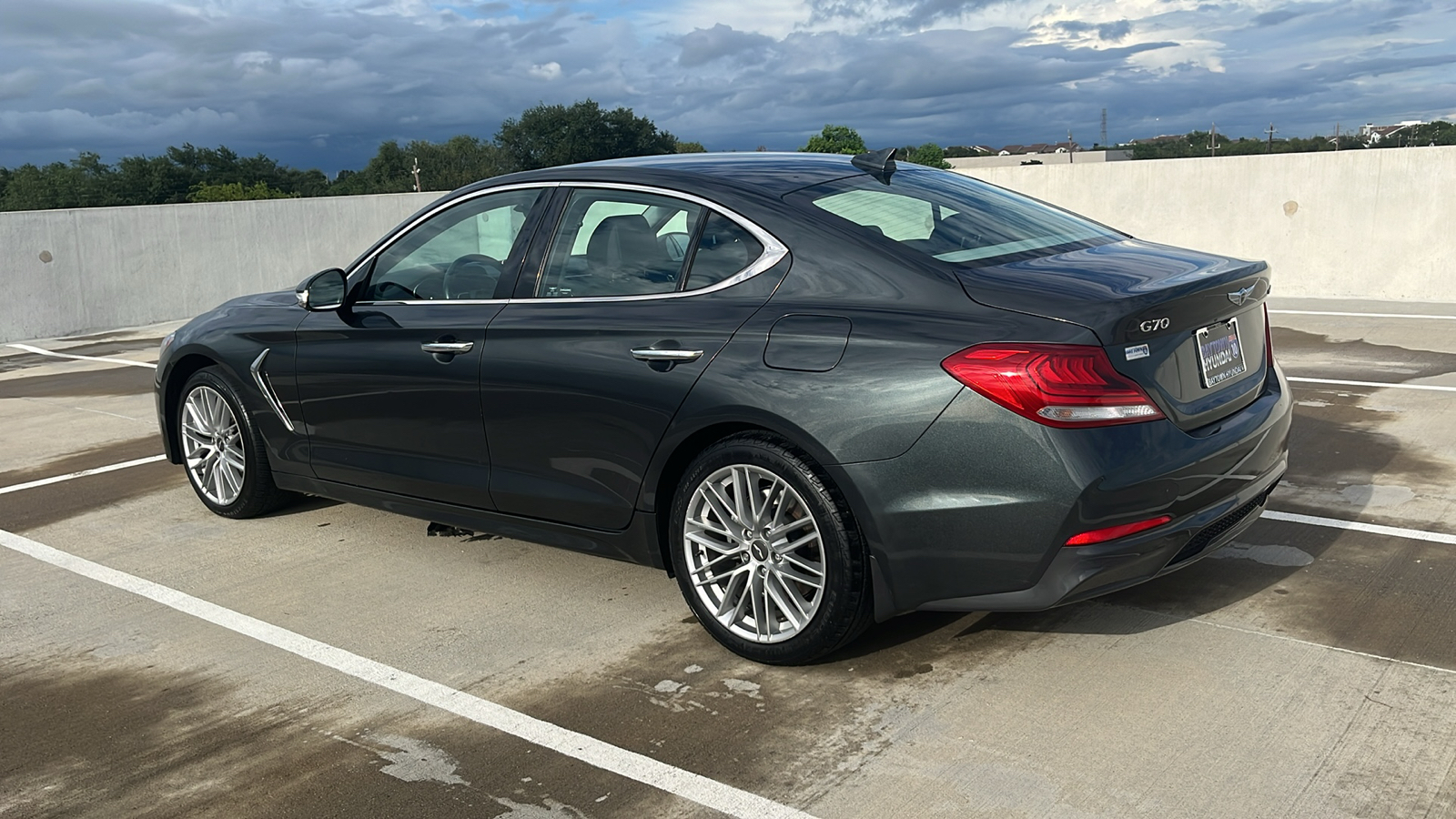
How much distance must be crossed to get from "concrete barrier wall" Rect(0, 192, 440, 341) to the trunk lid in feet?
51.8

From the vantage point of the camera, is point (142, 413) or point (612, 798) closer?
point (612, 798)

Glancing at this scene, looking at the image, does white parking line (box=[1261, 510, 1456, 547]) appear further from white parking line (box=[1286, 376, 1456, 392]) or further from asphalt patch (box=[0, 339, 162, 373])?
asphalt patch (box=[0, 339, 162, 373])

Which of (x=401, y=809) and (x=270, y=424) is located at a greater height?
(x=270, y=424)

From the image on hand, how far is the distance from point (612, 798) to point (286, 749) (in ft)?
3.44

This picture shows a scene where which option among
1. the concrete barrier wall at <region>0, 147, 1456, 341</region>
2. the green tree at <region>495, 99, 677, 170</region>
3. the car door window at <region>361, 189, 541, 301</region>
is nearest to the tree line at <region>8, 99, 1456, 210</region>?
the green tree at <region>495, 99, 677, 170</region>

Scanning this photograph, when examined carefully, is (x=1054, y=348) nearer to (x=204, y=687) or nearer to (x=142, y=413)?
(x=204, y=687)

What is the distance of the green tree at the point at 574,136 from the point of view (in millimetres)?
92875

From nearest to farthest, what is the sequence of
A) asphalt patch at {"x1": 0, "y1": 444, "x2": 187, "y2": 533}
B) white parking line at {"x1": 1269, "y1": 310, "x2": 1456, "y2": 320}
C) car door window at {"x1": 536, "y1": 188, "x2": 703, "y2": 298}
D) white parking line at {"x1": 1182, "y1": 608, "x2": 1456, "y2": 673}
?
1. white parking line at {"x1": 1182, "y1": 608, "x2": 1456, "y2": 673}
2. car door window at {"x1": 536, "y1": 188, "x2": 703, "y2": 298}
3. asphalt patch at {"x1": 0, "y1": 444, "x2": 187, "y2": 533}
4. white parking line at {"x1": 1269, "y1": 310, "x2": 1456, "y2": 320}

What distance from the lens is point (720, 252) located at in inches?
166

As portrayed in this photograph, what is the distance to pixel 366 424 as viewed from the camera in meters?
5.19

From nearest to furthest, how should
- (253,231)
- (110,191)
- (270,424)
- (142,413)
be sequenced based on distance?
(270,424)
(142,413)
(253,231)
(110,191)

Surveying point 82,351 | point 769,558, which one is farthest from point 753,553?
point 82,351

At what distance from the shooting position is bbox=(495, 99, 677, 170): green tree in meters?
92.9

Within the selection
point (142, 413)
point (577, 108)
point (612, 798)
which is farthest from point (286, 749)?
point (577, 108)
